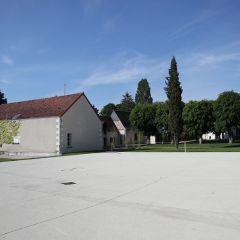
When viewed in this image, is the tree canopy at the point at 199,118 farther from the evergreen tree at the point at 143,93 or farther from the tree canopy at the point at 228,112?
the evergreen tree at the point at 143,93

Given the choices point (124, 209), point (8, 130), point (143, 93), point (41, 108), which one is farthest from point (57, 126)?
point (143, 93)

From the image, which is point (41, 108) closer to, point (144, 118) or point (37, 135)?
point (37, 135)

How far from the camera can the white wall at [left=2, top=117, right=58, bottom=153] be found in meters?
37.4

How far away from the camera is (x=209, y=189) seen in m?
11.0

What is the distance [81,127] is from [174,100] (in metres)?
10.9

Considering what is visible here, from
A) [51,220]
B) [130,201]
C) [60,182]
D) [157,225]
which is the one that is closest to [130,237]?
[157,225]

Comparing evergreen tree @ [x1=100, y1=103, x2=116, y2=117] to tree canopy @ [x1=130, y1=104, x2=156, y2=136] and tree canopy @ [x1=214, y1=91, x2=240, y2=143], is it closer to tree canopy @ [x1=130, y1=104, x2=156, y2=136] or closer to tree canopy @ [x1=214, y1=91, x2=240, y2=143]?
tree canopy @ [x1=130, y1=104, x2=156, y2=136]

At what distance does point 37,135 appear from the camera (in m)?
38.5

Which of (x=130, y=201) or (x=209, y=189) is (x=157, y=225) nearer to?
(x=130, y=201)

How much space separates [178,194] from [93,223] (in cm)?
377

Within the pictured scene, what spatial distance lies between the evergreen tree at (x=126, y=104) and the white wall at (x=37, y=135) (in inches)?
2686

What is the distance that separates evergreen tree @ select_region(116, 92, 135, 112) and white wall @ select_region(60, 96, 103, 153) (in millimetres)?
64555

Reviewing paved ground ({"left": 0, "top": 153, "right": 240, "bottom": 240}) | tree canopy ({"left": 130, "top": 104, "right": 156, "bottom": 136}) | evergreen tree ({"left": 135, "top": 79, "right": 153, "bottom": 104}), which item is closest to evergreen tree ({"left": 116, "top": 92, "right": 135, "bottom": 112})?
evergreen tree ({"left": 135, "top": 79, "right": 153, "bottom": 104})

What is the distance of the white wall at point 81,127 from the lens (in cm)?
3775
